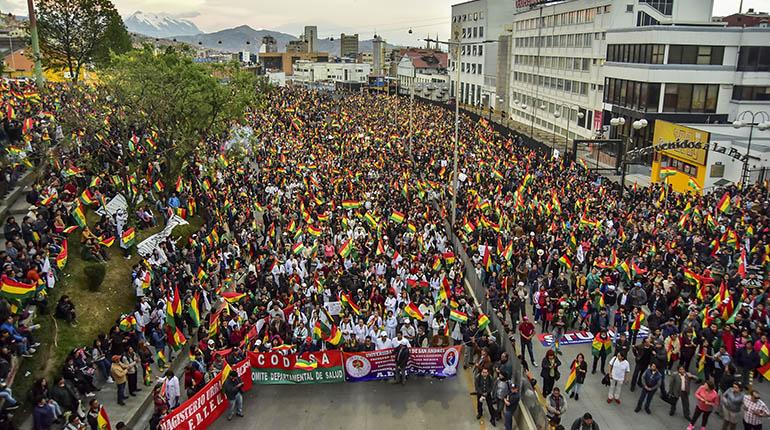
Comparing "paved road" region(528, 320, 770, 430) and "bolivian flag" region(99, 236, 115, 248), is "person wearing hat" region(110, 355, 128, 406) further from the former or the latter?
"paved road" region(528, 320, 770, 430)

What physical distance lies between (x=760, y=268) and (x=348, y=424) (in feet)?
46.7

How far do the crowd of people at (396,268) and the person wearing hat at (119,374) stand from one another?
0.03 m

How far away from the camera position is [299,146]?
1624 inches

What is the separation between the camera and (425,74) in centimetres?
12006

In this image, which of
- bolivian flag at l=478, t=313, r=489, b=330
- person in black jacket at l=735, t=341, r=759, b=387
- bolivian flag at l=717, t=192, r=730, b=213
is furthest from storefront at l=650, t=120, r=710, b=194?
bolivian flag at l=478, t=313, r=489, b=330

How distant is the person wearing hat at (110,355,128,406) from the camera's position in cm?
1353

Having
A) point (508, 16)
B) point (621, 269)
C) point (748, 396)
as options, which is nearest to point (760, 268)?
point (621, 269)

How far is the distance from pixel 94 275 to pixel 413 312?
10056 millimetres

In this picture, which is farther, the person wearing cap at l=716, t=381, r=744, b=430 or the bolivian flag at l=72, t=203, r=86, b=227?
the bolivian flag at l=72, t=203, r=86, b=227

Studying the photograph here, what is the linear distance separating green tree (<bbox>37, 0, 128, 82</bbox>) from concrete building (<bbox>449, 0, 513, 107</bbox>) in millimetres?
47535

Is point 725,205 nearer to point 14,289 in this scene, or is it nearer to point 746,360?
point 746,360

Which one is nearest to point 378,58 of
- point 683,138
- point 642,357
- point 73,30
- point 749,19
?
point 749,19

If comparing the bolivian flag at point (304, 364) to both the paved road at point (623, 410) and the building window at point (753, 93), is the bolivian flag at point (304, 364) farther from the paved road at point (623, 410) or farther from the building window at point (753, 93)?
the building window at point (753, 93)

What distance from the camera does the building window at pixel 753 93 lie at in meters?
42.0
